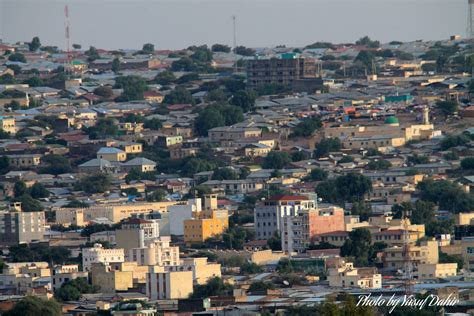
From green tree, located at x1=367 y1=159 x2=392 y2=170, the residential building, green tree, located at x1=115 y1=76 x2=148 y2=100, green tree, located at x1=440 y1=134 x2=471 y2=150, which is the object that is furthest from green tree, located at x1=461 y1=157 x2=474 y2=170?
green tree, located at x1=115 y1=76 x2=148 y2=100

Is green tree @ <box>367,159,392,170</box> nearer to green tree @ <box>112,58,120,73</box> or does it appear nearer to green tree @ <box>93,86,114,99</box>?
green tree @ <box>93,86,114,99</box>

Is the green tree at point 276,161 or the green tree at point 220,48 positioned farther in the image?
the green tree at point 220,48

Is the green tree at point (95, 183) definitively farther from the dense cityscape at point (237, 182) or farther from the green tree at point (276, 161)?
the green tree at point (276, 161)

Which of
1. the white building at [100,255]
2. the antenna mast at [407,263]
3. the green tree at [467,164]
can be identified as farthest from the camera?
the green tree at [467,164]

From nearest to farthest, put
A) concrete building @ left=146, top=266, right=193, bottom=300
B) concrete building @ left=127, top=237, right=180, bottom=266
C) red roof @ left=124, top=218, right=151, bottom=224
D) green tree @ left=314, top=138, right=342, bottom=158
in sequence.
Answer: concrete building @ left=146, top=266, right=193, bottom=300, concrete building @ left=127, top=237, right=180, bottom=266, red roof @ left=124, top=218, right=151, bottom=224, green tree @ left=314, top=138, right=342, bottom=158

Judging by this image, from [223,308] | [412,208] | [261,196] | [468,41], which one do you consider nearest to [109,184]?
[261,196]

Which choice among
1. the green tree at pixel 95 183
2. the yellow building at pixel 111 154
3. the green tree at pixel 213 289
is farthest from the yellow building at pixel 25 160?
the green tree at pixel 213 289
